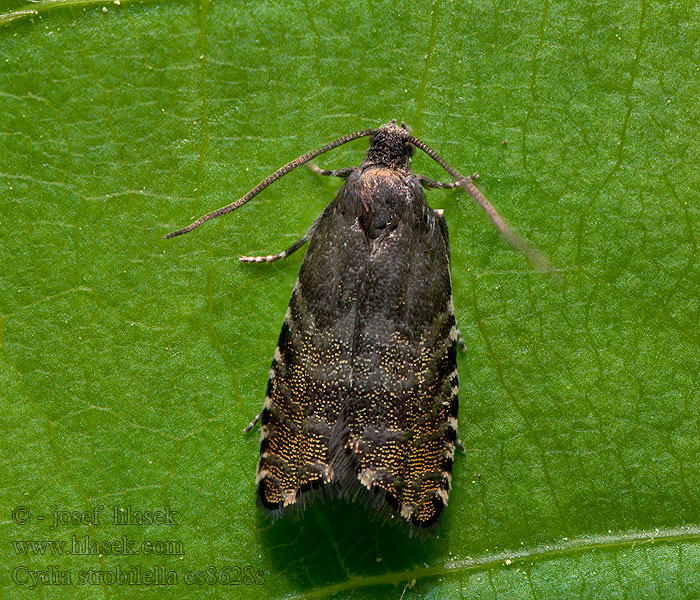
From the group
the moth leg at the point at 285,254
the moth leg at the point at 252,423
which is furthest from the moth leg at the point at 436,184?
the moth leg at the point at 252,423

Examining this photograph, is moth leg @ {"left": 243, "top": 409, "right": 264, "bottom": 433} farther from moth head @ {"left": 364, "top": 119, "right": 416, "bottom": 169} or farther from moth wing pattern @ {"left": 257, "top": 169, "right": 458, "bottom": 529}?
moth head @ {"left": 364, "top": 119, "right": 416, "bottom": 169}

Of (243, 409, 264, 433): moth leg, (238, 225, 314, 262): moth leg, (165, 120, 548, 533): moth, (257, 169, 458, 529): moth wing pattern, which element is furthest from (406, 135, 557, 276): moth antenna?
(243, 409, 264, 433): moth leg

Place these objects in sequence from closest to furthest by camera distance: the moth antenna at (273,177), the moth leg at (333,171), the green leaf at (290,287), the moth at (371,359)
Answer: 1. the moth at (371,359)
2. the moth antenna at (273,177)
3. the green leaf at (290,287)
4. the moth leg at (333,171)

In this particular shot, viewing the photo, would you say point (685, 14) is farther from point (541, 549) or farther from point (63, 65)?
point (63, 65)

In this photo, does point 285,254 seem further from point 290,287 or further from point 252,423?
point 252,423

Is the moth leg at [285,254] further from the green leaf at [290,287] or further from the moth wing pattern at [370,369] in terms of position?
the moth wing pattern at [370,369]

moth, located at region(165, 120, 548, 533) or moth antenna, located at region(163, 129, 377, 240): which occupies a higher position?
moth antenna, located at region(163, 129, 377, 240)

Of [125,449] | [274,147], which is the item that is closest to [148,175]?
[274,147]
